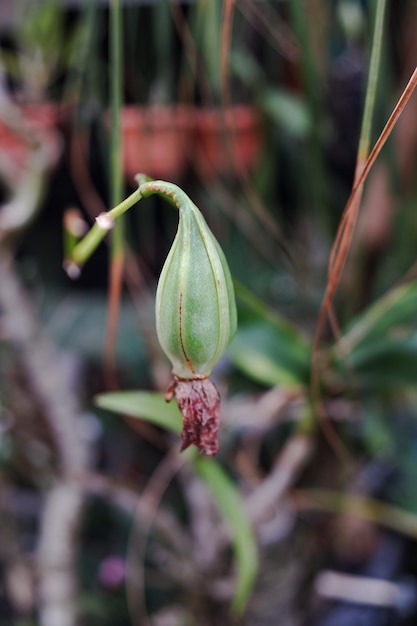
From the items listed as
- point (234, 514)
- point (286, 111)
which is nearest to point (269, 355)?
point (234, 514)

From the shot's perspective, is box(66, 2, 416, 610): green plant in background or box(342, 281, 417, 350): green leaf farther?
box(342, 281, 417, 350): green leaf

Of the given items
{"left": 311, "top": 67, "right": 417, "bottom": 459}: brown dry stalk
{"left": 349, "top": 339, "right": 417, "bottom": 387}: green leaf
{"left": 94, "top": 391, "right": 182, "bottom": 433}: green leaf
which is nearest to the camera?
{"left": 311, "top": 67, "right": 417, "bottom": 459}: brown dry stalk

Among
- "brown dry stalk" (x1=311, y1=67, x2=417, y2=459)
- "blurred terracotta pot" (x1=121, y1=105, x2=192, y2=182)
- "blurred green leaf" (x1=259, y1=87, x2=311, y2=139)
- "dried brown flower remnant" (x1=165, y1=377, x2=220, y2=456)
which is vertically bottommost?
"dried brown flower remnant" (x1=165, y1=377, x2=220, y2=456)

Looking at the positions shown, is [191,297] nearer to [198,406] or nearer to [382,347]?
[198,406]

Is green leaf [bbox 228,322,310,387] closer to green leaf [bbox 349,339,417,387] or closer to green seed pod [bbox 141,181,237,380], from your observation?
green leaf [bbox 349,339,417,387]

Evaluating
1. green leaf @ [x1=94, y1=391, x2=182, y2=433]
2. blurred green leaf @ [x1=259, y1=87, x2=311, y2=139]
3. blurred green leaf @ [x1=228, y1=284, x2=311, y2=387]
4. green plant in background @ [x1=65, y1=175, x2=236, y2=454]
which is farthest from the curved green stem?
blurred green leaf @ [x1=259, y1=87, x2=311, y2=139]

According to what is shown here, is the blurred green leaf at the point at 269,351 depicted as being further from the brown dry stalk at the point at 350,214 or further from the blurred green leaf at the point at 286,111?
the blurred green leaf at the point at 286,111

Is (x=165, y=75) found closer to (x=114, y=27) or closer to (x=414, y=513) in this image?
(x=114, y=27)

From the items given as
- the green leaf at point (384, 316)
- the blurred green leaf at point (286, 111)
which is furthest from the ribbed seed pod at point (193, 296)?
the blurred green leaf at point (286, 111)
